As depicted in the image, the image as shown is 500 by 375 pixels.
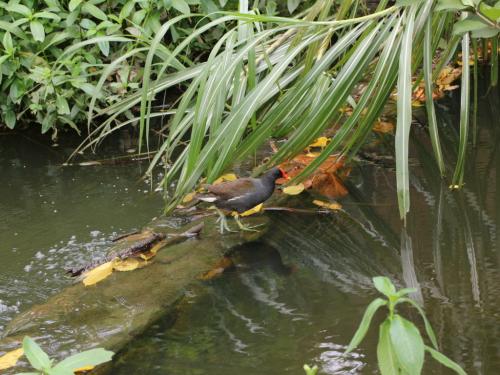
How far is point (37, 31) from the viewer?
19.6 feet

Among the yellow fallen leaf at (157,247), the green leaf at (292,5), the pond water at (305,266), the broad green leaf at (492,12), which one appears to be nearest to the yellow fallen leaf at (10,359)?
the pond water at (305,266)

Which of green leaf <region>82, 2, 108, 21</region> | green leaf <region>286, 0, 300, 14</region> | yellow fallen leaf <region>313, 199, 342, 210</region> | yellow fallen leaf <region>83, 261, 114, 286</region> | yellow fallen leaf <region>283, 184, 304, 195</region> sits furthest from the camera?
green leaf <region>286, 0, 300, 14</region>

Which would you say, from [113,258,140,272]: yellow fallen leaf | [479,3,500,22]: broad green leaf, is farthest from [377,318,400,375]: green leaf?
[113,258,140,272]: yellow fallen leaf

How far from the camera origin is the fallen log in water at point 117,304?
10.4ft

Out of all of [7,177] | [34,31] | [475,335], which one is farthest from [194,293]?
[34,31]

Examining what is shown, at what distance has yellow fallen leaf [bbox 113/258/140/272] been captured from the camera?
3.80m

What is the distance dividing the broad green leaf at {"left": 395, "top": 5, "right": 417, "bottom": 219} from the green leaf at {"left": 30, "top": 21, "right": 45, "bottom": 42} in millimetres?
3073

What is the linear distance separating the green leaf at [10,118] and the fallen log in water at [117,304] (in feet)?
7.85

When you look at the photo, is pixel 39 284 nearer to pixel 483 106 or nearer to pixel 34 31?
pixel 34 31

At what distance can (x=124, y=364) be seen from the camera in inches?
120

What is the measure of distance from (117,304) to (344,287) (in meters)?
0.96

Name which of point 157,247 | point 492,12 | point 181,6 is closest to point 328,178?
point 157,247

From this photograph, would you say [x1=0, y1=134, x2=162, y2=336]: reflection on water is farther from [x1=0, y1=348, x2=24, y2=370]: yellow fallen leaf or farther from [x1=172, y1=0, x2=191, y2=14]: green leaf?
[x1=172, y1=0, x2=191, y2=14]: green leaf

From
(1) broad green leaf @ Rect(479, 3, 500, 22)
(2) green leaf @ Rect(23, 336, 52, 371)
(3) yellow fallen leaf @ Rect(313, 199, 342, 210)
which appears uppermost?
(1) broad green leaf @ Rect(479, 3, 500, 22)
